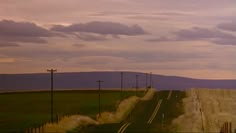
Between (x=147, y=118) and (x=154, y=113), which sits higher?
(x=154, y=113)

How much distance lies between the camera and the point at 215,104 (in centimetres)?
13925

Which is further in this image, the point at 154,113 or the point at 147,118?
the point at 154,113

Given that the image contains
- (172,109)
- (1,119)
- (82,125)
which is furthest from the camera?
(172,109)

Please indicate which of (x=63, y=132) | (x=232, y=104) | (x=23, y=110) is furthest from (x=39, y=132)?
(x=232, y=104)

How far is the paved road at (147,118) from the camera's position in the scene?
250 ft

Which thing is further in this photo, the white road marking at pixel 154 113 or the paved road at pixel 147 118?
the white road marking at pixel 154 113

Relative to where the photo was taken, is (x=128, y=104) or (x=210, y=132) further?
(x=128, y=104)

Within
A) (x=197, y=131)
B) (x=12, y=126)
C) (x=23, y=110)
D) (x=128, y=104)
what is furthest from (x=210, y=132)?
(x=23, y=110)

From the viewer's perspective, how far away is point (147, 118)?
111 metres

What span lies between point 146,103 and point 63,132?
7276 cm

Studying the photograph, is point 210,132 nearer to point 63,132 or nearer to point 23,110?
point 63,132

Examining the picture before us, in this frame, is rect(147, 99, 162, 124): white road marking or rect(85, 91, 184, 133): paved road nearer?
rect(85, 91, 184, 133): paved road

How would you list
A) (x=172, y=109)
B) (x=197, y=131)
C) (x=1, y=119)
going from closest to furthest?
(x=197, y=131) < (x=1, y=119) < (x=172, y=109)

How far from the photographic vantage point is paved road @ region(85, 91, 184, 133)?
76.3 metres
